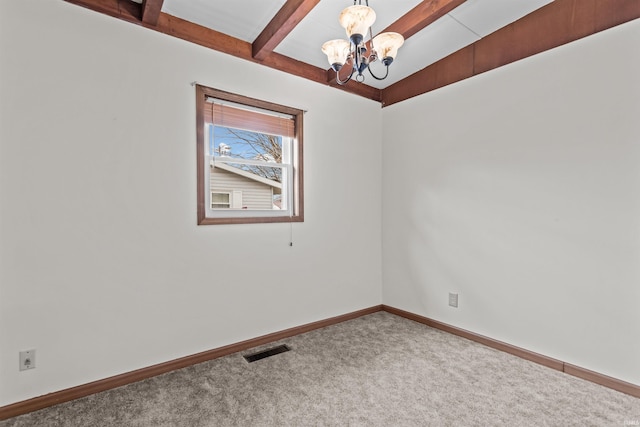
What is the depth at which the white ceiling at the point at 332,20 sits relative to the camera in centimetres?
230

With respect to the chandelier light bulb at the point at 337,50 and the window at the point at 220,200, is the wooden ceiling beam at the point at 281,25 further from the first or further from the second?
the window at the point at 220,200

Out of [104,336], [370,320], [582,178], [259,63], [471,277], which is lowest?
[370,320]

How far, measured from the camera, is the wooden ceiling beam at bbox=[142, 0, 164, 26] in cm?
204

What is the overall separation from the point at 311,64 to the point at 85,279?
2.61 m

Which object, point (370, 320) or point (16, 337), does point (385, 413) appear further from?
point (16, 337)

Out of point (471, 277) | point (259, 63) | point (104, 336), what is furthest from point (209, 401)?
point (259, 63)

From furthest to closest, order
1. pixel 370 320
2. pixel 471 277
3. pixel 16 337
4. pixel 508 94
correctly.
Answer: pixel 370 320 → pixel 471 277 → pixel 508 94 → pixel 16 337

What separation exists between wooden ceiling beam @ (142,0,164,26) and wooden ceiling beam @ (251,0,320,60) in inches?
29.7

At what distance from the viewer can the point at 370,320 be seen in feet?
11.2

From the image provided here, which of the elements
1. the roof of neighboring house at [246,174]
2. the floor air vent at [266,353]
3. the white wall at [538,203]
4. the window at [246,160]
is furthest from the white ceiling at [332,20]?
the floor air vent at [266,353]

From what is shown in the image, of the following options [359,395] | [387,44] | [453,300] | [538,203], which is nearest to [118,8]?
[387,44]

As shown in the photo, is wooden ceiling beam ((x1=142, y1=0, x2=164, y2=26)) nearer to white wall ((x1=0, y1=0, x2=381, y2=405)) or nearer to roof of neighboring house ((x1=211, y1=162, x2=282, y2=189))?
white wall ((x1=0, y1=0, x2=381, y2=405))

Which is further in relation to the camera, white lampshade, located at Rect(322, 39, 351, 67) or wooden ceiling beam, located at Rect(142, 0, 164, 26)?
wooden ceiling beam, located at Rect(142, 0, 164, 26)

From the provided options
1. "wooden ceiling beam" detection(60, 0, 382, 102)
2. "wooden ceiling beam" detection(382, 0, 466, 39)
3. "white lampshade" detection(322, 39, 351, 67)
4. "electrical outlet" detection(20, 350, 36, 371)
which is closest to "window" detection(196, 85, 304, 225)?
"wooden ceiling beam" detection(60, 0, 382, 102)
